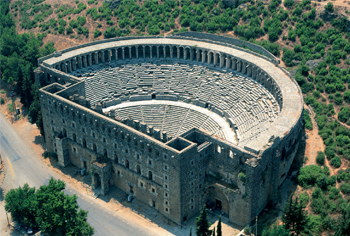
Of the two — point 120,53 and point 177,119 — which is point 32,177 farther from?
point 120,53

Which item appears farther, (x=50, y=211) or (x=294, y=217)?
(x=50, y=211)

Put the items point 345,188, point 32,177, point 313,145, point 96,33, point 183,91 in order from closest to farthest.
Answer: point 345,188, point 313,145, point 32,177, point 183,91, point 96,33

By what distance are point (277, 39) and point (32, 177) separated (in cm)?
8604

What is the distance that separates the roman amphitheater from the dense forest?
8440 millimetres

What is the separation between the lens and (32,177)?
411 ft

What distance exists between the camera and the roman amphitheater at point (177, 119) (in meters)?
105

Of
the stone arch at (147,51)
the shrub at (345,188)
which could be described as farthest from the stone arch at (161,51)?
the shrub at (345,188)

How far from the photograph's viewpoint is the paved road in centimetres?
10912

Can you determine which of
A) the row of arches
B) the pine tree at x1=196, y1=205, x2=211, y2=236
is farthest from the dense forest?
the pine tree at x1=196, y1=205, x2=211, y2=236

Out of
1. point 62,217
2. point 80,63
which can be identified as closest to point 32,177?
point 62,217

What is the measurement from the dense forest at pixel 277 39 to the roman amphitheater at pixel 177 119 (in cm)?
844

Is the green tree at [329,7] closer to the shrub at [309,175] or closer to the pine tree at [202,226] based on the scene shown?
the shrub at [309,175]

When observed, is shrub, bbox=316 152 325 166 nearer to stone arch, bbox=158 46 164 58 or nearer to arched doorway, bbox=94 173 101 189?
arched doorway, bbox=94 173 101 189

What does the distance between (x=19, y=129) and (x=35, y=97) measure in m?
14.1
